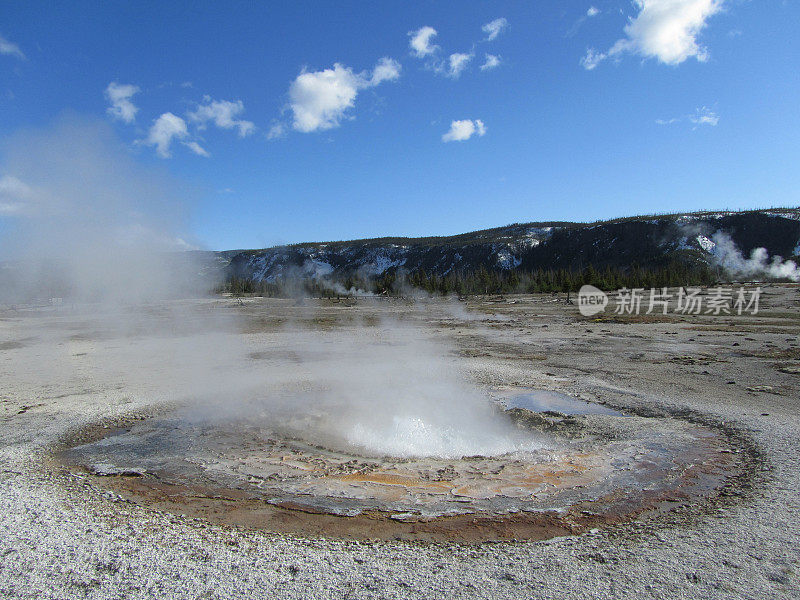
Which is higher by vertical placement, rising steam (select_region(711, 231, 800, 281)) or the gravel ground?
rising steam (select_region(711, 231, 800, 281))

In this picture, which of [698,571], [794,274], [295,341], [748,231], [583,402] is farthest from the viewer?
[748,231]

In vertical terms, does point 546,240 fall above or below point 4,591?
above

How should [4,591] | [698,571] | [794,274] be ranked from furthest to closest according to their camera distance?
[794,274] → [698,571] → [4,591]

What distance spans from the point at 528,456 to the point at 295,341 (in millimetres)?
15710

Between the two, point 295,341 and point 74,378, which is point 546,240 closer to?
point 295,341

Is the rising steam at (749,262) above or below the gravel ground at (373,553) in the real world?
above

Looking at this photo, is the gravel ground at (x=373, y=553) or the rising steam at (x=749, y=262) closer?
the gravel ground at (x=373, y=553)

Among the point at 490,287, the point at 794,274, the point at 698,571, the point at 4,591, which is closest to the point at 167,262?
the point at 4,591

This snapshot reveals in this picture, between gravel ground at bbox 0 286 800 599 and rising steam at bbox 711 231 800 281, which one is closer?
gravel ground at bbox 0 286 800 599

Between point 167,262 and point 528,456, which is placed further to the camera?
point 167,262

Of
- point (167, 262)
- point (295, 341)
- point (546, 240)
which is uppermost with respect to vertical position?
point (546, 240)

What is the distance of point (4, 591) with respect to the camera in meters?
3.32

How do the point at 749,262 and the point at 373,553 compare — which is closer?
the point at 373,553

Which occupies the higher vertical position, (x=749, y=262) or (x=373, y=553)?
(x=749, y=262)
